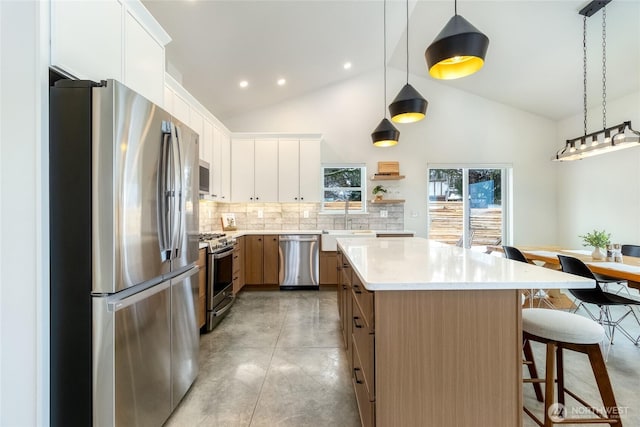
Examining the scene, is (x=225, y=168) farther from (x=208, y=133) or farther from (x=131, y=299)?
(x=131, y=299)

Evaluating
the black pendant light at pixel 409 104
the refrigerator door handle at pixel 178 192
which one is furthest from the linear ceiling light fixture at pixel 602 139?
the refrigerator door handle at pixel 178 192

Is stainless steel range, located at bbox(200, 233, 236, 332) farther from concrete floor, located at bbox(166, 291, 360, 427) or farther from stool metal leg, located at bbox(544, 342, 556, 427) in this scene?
stool metal leg, located at bbox(544, 342, 556, 427)

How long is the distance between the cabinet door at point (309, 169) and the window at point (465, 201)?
219 centimetres

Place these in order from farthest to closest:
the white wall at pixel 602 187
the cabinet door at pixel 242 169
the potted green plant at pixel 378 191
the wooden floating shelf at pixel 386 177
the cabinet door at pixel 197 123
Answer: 1. the potted green plant at pixel 378 191
2. the wooden floating shelf at pixel 386 177
3. the cabinet door at pixel 242 169
4. the white wall at pixel 602 187
5. the cabinet door at pixel 197 123

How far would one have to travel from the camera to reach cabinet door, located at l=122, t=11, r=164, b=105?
1.67m

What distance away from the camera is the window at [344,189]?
500cm

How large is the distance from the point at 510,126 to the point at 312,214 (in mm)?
3975

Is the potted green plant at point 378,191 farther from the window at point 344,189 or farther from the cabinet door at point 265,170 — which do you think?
the cabinet door at point 265,170

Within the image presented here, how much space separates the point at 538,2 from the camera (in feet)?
9.48

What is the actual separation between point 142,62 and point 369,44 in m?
3.29
